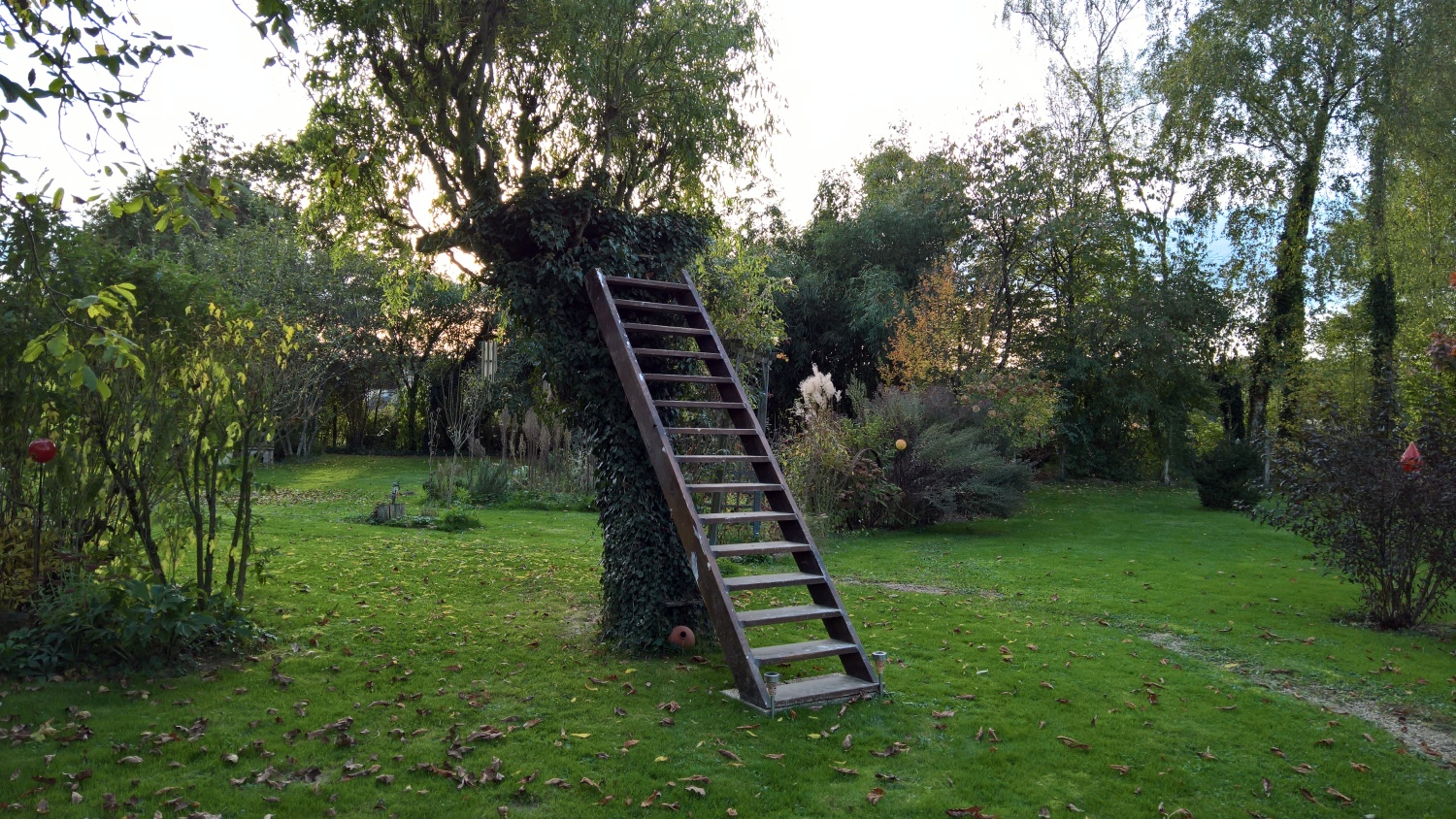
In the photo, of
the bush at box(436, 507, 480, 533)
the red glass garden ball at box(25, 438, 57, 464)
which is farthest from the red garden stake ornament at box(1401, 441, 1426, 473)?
the bush at box(436, 507, 480, 533)

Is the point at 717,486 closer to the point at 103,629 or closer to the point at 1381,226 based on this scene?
the point at 103,629

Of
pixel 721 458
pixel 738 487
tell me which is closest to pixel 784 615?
pixel 738 487

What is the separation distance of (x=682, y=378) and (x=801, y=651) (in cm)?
198

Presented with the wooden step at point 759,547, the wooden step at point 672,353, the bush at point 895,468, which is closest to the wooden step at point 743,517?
the wooden step at point 759,547

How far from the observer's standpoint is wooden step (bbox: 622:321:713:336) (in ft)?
21.1

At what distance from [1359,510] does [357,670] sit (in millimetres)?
8517

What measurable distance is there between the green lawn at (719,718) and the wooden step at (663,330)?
7.48 feet

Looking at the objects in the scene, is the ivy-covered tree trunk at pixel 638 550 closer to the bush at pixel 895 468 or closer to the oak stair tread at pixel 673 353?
the oak stair tread at pixel 673 353

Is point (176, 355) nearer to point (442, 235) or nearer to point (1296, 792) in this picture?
point (442, 235)

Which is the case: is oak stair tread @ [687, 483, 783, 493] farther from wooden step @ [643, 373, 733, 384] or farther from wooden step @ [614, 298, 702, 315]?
wooden step @ [614, 298, 702, 315]

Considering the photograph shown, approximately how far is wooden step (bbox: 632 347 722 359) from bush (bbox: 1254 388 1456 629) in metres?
6.08

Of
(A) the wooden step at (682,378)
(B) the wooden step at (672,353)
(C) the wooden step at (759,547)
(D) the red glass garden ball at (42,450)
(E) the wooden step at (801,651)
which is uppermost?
(B) the wooden step at (672,353)

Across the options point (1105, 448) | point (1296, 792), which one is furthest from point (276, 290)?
point (1296, 792)

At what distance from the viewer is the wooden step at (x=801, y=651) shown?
5332 millimetres
